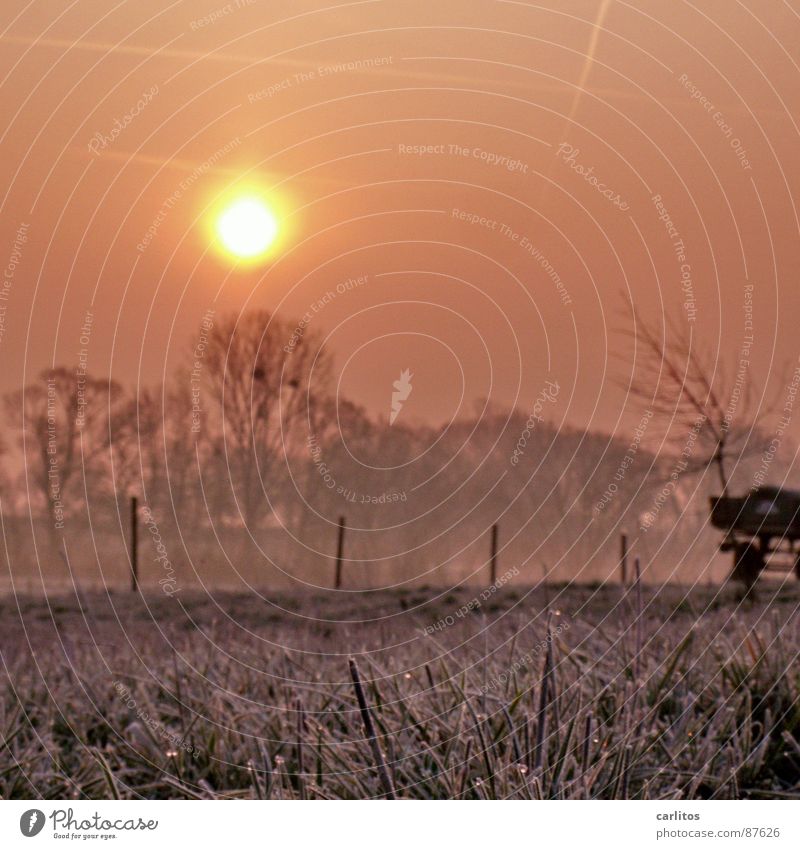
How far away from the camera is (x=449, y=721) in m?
3.31

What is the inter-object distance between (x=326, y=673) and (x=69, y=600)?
514 inches

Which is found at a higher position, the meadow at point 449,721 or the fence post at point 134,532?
the meadow at point 449,721

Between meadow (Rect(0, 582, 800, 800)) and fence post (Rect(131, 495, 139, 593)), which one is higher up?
meadow (Rect(0, 582, 800, 800))

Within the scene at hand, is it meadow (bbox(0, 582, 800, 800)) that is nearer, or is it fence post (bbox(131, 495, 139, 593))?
meadow (bbox(0, 582, 800, 800))

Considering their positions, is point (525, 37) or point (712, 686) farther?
point (712, 686)

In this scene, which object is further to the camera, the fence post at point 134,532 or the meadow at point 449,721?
the fence post at point 134,532

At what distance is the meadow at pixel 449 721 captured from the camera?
2932 millimetres

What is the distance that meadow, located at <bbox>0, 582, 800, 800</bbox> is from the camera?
293 cm

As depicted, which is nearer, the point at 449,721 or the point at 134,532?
the point at 449,721

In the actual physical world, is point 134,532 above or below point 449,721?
below
